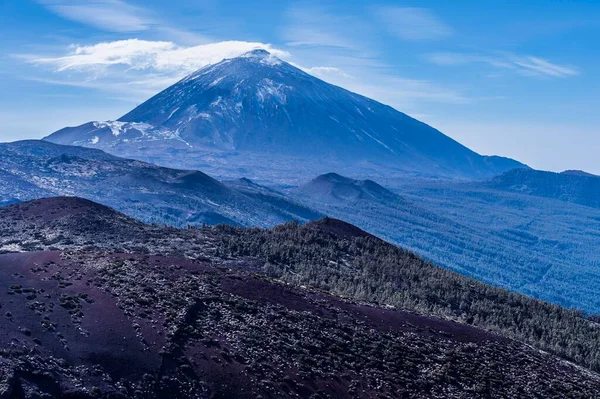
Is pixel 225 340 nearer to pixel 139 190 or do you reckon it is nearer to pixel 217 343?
pixel 217 343

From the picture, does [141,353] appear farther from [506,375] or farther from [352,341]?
[506,375]

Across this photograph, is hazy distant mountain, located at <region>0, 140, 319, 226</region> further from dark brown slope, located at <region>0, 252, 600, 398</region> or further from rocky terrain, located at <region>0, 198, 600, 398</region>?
dark brown slope, located at <region>0, 252, 600, 398</region>

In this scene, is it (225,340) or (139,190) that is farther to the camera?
(139,190)

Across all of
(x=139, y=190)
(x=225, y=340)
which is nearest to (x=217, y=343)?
(x=225, y=340)

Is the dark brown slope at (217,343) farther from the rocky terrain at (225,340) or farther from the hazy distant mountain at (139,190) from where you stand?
the hazy distant mountain at (139,190)

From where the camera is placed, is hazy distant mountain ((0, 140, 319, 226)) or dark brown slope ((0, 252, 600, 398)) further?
hazy distant mountain ((0, 140, 319, 226))

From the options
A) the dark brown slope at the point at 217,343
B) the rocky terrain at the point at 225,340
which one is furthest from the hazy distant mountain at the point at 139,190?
the dark brown slope at the point at 217,343

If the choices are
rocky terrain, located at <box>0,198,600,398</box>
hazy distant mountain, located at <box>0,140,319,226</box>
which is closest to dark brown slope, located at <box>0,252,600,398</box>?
rocky terrain, located at <box>0,198,600,398</box>
